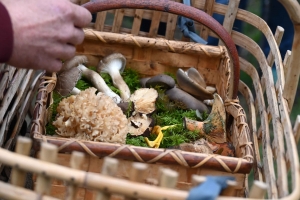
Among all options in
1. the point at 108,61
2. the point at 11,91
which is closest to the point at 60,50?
the point at 11,91

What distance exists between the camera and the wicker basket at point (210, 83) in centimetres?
95

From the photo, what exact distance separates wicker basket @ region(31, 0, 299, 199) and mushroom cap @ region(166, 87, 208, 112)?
8 centimetres

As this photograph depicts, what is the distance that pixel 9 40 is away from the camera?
2.56 ft

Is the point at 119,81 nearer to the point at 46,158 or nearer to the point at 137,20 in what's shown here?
the point at 137,20

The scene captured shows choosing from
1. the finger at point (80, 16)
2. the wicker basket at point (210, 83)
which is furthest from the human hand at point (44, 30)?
the wicker basket at point (210, 83)

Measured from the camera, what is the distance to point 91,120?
1074 mm

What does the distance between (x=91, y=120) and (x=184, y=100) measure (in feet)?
1.22

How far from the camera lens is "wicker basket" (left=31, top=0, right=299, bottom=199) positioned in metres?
0.95

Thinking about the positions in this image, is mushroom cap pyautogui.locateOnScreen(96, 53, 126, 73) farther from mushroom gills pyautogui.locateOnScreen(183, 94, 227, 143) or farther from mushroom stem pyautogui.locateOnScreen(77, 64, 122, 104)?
mushroom gills pyautogui.locateOnScreen(183, 94, 227, 143)

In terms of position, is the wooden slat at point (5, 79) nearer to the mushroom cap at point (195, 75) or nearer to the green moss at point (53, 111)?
the green moss at point (53, 111)

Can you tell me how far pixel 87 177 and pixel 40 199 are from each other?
3.6 inches

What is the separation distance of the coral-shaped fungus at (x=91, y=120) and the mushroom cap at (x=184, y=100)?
0.28 metres

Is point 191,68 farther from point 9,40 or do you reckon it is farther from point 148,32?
point 9,40

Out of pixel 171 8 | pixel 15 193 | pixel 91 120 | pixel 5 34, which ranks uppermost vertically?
pixel 171 8
